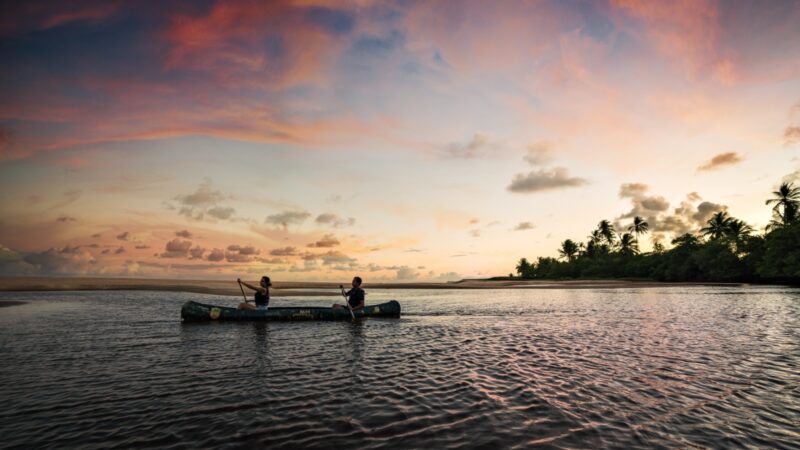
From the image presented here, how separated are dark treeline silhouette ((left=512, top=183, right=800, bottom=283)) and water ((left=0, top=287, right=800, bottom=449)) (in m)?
65.5

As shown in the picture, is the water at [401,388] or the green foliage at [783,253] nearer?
the water at [401,388]

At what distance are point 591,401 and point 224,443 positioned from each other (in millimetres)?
8501

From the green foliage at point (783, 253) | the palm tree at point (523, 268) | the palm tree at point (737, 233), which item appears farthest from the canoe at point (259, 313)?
the palm tree at point (523, 268)

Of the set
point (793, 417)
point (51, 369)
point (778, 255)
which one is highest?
point (778, 255)

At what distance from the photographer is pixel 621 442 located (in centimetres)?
705

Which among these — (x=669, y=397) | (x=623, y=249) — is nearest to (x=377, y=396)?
(x=669, y=397)

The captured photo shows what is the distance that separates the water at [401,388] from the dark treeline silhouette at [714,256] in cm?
6549

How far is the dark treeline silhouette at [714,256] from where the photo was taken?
65.7 m

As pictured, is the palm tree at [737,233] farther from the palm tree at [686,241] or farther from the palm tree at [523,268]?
the palm tree at [523,268]

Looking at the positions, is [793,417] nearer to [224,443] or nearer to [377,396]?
[377,396]

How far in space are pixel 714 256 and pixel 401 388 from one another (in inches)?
3880

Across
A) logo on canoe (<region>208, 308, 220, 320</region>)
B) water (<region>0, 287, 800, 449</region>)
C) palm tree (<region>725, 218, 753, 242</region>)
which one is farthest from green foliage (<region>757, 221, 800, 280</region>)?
logo on canoe (<region>208, 308, 220, 320</region>)

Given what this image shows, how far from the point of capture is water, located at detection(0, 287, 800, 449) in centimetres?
744

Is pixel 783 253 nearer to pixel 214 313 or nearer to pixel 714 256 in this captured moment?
pixel 714 256
